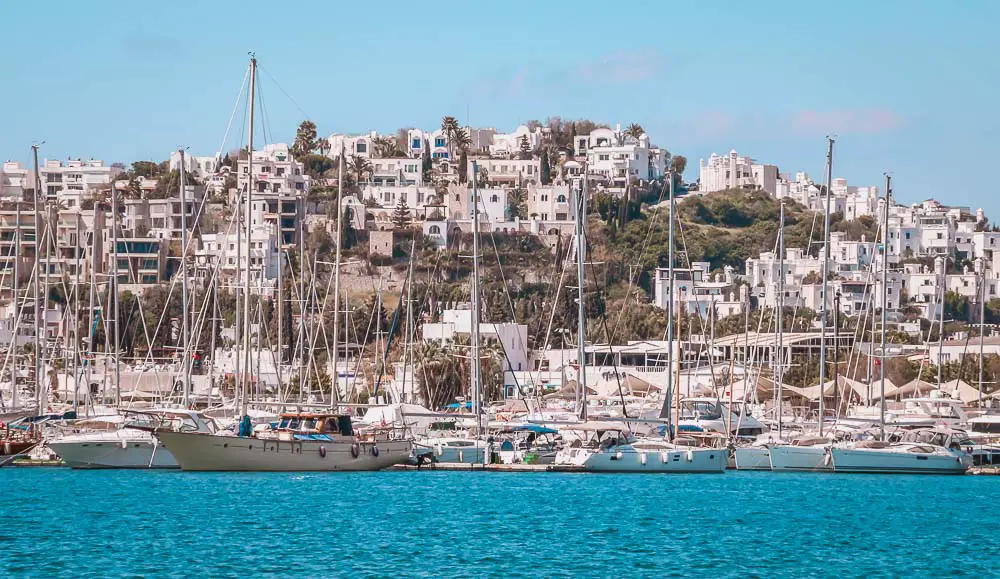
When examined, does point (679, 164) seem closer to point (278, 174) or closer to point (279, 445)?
point (278, 174)

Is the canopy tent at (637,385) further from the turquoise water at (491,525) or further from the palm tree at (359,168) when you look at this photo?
the palm tree at (359,168)

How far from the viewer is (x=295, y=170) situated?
167 meters

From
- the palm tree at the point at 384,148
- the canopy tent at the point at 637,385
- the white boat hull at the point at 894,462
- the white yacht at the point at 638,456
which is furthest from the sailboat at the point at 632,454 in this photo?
the palm tree at the point at 384,148

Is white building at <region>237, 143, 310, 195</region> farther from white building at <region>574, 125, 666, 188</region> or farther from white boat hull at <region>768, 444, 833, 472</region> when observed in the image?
white boat hull at <region>768, 444, 833, 472</region>

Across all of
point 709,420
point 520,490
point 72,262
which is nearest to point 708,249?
point 72,262

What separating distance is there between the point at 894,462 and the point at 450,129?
142200mm

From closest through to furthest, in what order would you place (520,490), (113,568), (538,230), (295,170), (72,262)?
(113,568)
(520,490)
(72,262)
(538,230)
(295,170)

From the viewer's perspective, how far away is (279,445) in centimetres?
4900

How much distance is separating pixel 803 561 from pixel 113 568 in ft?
44.9

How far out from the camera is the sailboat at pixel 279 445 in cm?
4878

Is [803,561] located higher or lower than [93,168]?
lower

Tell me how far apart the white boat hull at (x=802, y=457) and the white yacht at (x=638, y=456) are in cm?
179

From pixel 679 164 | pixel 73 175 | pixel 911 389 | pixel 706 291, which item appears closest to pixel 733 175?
pixel 679 164

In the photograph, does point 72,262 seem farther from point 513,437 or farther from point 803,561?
point 803,561
